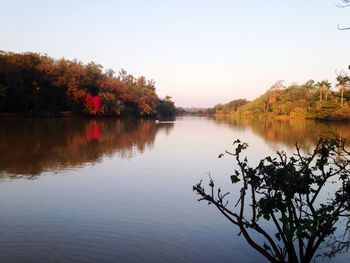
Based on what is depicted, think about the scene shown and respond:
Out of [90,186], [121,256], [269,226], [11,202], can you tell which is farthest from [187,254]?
[90,186]

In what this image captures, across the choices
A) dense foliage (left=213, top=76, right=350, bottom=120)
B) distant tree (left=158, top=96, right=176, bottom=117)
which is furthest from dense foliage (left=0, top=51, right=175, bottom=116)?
dense foliage (left=213, top=76, right=350, bottom=120)

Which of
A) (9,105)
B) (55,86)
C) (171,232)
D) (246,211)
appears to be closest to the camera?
(171,232)

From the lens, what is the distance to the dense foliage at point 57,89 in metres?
46.2

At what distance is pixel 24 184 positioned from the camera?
10062 millimetres

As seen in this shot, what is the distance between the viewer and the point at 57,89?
54281mm

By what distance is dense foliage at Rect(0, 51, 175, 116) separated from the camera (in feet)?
151

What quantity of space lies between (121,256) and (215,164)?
32.1 feet

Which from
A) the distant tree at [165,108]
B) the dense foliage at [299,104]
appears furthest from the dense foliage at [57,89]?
the dense foliage at [299,104]

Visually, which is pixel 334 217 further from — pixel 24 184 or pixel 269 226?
pixel 24 184

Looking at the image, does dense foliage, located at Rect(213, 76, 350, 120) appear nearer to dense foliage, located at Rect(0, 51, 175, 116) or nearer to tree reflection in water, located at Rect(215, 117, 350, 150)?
tree reflection in water, located at Rect(215, 117, 350, 150)

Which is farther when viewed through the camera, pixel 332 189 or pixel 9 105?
pixel 9 105

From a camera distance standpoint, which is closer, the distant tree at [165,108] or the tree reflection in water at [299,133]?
the tree reflection in water at [299,133]

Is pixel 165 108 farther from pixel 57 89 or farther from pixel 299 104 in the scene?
pixel 57 89

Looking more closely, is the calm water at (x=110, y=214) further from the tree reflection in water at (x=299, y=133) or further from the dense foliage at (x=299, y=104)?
the dense foliage at (x=299, y=104)
